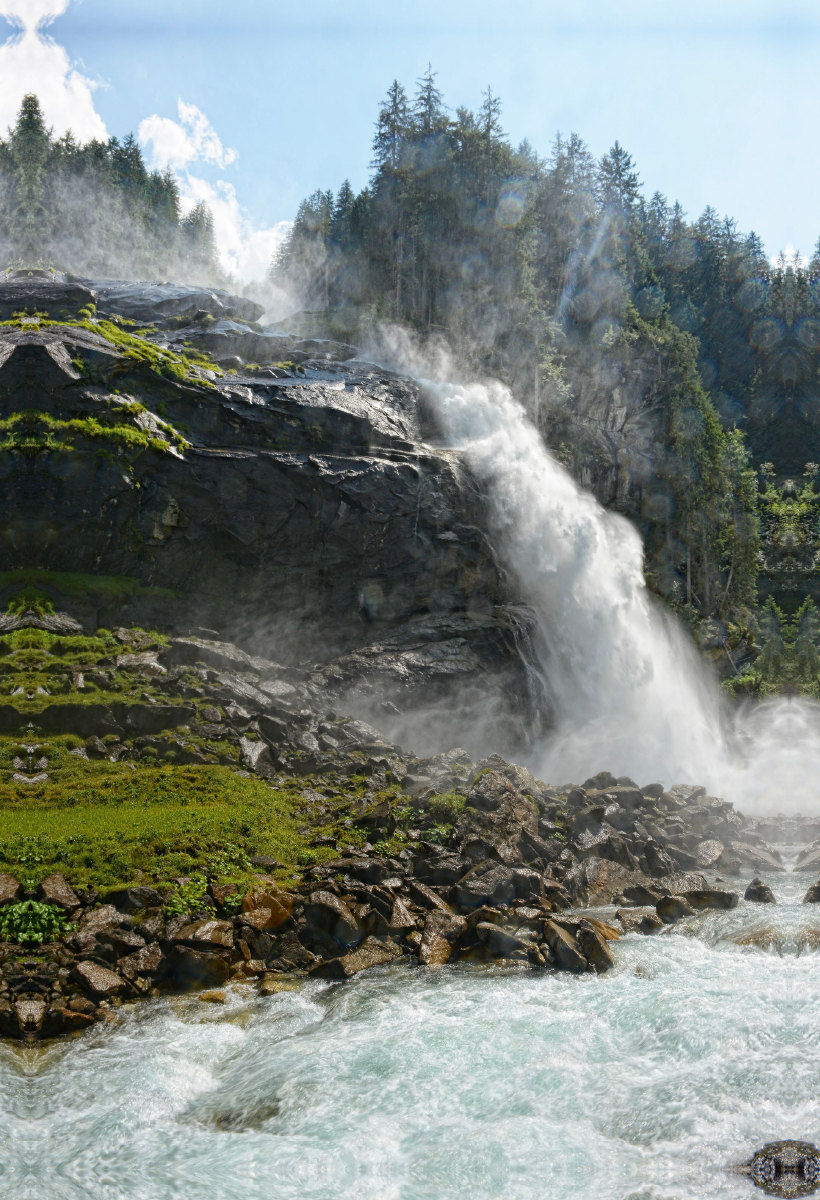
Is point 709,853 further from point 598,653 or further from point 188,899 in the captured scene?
point 598,653

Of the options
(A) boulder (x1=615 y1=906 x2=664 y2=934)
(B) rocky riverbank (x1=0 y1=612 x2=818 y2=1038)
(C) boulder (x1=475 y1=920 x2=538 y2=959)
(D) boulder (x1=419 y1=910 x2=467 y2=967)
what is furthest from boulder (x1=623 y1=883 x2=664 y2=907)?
(D) boulder (x1=419 y1=910 x2=467 y2=967)

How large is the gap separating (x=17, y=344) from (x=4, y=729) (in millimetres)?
16197

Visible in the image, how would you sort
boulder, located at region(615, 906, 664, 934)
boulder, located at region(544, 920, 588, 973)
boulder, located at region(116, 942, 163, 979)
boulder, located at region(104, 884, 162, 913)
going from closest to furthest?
boulder, located at region(116, 942, 163, 979)
boulder, located at region(544, 920, 588, 973)
boulder, located at region(104, 884, 162, 913)
boulder, located at region(615, 906, 664, 934)

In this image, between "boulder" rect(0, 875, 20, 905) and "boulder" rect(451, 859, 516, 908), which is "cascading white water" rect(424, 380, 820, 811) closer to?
"boulder" rect(451, 859, 516, 908)

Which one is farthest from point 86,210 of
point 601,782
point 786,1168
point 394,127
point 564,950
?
point 786,1168

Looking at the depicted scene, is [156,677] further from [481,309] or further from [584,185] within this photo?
[584,185]

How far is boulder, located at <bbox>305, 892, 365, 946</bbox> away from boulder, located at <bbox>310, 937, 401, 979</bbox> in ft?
0.72

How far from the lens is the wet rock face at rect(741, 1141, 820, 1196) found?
7641 mm

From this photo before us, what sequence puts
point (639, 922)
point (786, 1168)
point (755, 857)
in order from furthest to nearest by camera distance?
point (755, 857) → point (639, 922) → point (786, 1168)

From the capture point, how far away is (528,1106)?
924cm

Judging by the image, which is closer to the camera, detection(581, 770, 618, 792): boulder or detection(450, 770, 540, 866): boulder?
detection(450, 770, 540, 866): boulder

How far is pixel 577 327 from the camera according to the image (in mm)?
55125

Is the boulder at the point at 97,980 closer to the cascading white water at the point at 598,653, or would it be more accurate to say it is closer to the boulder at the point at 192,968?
the boulder at the point at 192,968

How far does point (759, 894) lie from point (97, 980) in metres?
11.9
